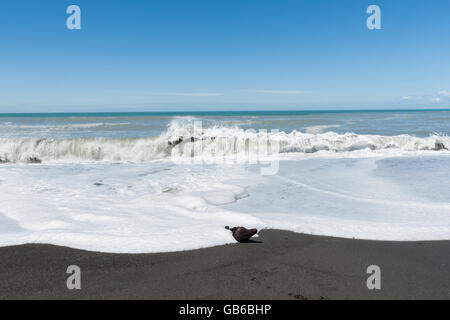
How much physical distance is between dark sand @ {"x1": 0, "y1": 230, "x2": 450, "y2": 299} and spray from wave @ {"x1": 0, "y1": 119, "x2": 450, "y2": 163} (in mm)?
10817

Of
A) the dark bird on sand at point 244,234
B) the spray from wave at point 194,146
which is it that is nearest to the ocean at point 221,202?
the dark bird on sand at point 244,234

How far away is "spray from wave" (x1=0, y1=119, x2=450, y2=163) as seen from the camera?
47.6ft

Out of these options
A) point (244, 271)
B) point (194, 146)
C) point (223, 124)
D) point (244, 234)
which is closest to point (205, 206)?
point (244, 234)

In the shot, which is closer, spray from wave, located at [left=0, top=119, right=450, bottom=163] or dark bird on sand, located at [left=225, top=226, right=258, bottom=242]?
dark bird on sand, located at [left=225, top=226, right=258, bottom=242]

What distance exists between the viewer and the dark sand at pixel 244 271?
2.66m

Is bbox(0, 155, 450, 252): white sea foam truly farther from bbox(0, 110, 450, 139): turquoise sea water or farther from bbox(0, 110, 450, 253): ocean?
bbox(0, 110, 450, 139): turquoise sea water

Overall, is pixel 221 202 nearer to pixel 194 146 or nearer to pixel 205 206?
pixel 205 206

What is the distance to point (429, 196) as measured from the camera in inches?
243

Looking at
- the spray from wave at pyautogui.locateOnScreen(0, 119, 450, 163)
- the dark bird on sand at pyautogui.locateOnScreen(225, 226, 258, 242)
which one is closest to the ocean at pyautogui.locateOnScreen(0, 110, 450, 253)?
the dark bird on sand at pyautogui.locateOnScreen(225, 226, 258, 242)

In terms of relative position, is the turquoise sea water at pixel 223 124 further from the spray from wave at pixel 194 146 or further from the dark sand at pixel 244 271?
the dark sand at pixel 244 271
